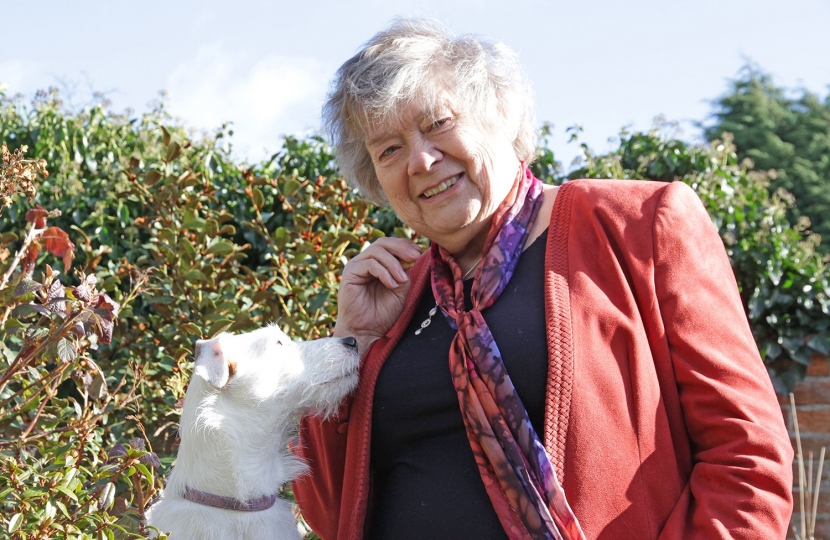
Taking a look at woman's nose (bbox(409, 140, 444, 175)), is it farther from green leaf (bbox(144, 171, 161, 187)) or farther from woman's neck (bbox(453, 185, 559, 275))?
green leaf (bbox(144, 171, 161, 187))

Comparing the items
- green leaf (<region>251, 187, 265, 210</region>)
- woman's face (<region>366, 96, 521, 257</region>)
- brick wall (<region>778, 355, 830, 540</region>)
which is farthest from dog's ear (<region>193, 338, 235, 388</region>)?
brick wall (<region>778, 355, 830, 540</region>)

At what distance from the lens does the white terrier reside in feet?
Result: 8.25

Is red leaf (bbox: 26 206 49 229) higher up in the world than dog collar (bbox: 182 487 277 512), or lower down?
higher up

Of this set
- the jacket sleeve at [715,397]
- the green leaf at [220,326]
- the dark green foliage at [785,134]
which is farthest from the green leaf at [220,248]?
the dark green foliage at [785,134]

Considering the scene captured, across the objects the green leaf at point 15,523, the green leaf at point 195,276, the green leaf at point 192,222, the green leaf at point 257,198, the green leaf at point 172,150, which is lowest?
the green leaf at point 15,523

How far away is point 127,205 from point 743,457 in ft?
12.9

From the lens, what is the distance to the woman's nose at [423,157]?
2.58m

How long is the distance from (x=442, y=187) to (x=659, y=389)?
93 cm

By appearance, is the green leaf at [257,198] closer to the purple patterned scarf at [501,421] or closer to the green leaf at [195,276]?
the green leaf at [195,276]

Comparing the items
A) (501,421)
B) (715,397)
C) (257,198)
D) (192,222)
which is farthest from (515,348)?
(257,198)

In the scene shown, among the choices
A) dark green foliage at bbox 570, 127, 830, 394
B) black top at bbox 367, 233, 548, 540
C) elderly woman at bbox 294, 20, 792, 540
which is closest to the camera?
elderly woman at bbox 294, 20, 792, 540

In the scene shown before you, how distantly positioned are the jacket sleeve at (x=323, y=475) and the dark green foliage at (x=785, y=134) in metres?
14.4

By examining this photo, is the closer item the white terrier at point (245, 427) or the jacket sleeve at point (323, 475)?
the white terrier at point (245, 427)

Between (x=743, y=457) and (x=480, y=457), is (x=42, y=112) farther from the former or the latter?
(x=743, y=457)
